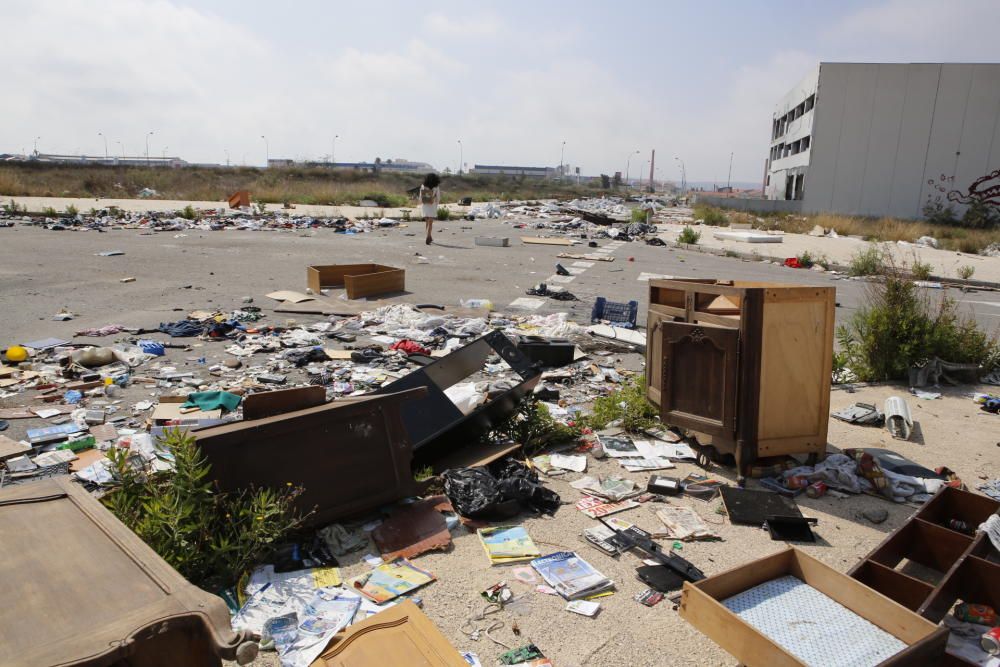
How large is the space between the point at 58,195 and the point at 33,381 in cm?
3228

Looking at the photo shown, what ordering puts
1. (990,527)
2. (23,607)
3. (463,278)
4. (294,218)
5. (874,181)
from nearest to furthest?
1. (23,607)
2. (990,527)
3. (463,278)
4. (294,218)
5. (874,181)

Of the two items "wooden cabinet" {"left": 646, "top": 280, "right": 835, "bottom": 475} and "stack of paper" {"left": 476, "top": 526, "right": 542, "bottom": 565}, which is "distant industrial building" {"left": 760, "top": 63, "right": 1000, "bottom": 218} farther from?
"stack of paper" {"left": 476, "top": 526, "right": 542, "bottom": 565}

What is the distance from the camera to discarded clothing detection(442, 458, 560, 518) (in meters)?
3.75

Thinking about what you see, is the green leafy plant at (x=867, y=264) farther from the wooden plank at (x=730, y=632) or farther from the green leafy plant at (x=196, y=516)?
the green leafy plant at (x=196, y=516)

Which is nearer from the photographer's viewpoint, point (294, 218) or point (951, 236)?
point (294, 218)

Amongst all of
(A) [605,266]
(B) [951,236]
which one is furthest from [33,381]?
(B) [951,236]

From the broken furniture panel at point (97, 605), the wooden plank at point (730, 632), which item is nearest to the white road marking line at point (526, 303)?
the wooden plank at point (730, 632)

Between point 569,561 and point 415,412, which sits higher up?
point 415,412

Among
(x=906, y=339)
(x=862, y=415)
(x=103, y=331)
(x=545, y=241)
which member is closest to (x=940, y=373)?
(x=906, y=339)

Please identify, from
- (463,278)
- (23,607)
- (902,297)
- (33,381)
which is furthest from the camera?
(463,278)

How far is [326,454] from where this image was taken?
138 inches

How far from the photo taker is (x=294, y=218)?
22422mm

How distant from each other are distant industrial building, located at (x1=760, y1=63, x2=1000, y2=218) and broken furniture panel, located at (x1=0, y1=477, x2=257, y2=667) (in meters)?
A: 43.7

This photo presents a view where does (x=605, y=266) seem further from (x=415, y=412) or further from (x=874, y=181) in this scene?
(x=874, y=181)
